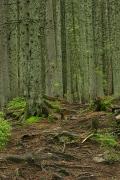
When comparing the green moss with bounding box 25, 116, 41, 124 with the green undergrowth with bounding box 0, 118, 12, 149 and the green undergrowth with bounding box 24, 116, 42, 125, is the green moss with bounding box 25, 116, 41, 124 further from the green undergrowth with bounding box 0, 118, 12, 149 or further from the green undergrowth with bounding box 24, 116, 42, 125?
the green undergrowth with bounding box 0, 118, 12, 149

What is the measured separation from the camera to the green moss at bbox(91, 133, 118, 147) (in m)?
Result: 9.61

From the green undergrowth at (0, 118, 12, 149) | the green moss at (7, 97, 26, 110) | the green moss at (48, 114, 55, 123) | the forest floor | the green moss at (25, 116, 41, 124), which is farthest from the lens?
the green moss at (7, 97, 26, 110)

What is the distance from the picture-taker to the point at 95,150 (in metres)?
9.32

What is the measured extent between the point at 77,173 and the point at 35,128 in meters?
3.70

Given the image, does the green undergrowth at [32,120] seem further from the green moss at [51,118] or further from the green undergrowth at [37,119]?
the green moss at [51,118]

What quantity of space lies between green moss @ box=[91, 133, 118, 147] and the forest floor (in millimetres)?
110

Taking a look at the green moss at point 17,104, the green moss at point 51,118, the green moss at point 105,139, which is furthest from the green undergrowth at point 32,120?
the green moss at point 17,104

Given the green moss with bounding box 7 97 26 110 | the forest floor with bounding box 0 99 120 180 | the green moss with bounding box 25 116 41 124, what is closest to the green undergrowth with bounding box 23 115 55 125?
the green moss with bounding box 25 116 41 124

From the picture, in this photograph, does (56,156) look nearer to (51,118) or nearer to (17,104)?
(51,118)

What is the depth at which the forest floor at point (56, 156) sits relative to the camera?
7.72m

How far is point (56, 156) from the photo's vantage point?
340 inches

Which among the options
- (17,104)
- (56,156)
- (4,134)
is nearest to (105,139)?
(56,156)

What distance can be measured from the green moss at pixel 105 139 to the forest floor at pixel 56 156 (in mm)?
110

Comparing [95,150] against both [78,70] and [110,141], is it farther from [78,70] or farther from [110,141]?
[78,70]
